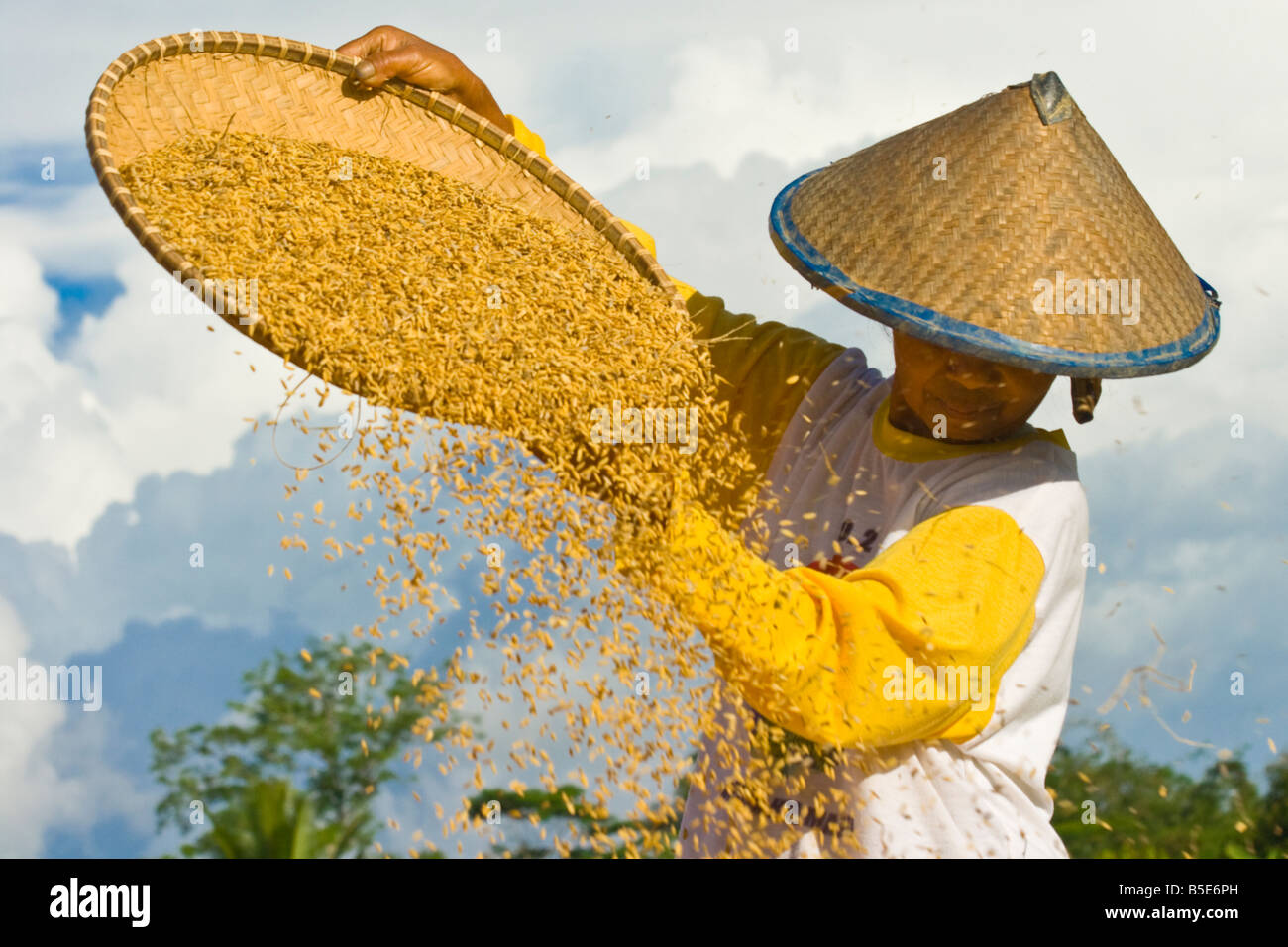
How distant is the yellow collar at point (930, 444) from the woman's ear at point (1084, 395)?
6 cm

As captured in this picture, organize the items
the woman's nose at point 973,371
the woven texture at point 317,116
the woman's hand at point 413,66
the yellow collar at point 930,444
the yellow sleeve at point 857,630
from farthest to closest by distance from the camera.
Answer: the woman's hand at point 413,66 → the woven texture at point 317,116 → the yellow collar at point 930,444 → the woman's nose at point 973,371 → the yellow sleeve at point 857,630

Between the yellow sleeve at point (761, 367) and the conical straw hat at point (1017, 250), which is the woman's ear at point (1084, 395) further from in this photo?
the yellow sleeve at point (761, 367)

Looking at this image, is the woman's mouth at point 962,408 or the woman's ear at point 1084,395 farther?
the woman's ear at point 1084,395

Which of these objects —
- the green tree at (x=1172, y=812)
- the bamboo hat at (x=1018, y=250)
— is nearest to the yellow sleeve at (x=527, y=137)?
the bamboo hat at (x=1018, y=250)

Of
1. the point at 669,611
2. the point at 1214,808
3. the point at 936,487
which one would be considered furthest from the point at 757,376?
the point at 1214,808

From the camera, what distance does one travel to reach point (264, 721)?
14602 mm

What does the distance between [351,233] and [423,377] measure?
0.46m

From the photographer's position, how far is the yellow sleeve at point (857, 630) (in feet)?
6.97

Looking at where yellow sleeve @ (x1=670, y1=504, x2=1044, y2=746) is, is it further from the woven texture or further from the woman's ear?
the woven texture

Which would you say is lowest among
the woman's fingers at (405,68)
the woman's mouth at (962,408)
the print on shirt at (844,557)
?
the print on shirt at (844,557)

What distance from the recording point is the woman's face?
2.33 m

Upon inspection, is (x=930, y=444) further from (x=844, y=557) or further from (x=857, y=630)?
(x=857, y=630)

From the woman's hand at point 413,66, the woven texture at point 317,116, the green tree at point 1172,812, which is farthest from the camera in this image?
the green tree at point 1172,812

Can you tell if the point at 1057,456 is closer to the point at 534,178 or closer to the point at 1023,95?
the point at 1023,95
